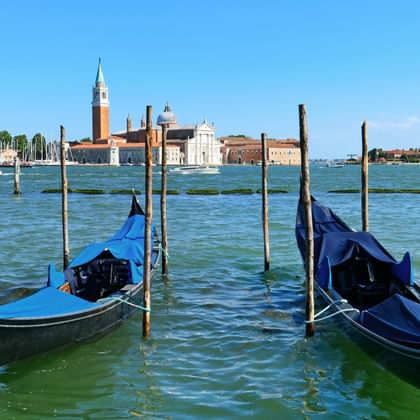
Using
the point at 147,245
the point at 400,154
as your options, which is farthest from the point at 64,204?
the point at 400,154

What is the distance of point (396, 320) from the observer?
13.9 feet

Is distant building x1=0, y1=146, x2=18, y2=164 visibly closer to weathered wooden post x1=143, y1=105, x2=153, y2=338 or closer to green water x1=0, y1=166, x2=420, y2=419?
green water x1=0, y1=166, x2=420, y2=419

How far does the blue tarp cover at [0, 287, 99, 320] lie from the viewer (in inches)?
168

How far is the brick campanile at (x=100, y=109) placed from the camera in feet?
307

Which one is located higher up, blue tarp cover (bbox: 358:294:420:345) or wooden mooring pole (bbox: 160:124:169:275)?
wooden mooring pole (bbox: 160:124:169:275)

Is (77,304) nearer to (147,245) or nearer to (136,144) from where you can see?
(147,245)

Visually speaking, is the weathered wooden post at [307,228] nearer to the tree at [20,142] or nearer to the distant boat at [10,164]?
the distant boat at [10,164]

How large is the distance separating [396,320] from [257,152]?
100259 millimetres

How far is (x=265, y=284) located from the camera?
7.87 metres

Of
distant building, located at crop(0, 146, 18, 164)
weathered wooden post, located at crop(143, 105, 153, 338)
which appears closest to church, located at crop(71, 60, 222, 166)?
distant building, located at crop(0, 146, 18, 164)

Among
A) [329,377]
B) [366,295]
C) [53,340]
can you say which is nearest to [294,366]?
[329,377]

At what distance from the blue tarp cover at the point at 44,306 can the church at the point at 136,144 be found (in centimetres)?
8323

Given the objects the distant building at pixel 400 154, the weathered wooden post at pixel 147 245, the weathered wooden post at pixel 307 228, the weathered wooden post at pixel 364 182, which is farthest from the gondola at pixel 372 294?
the distant building at pixel 400 154

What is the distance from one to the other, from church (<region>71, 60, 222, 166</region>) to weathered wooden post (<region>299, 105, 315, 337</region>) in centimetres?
8262
